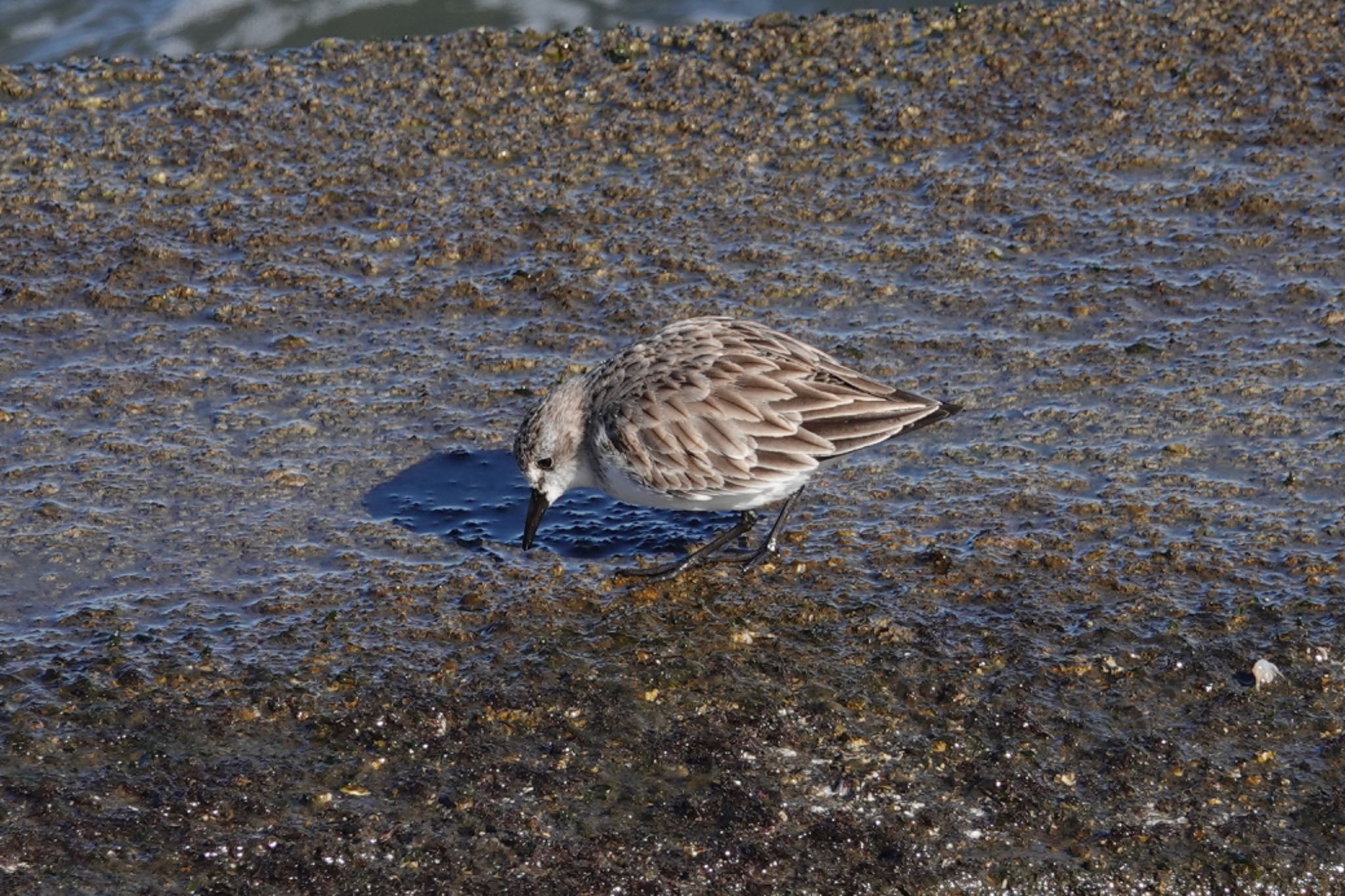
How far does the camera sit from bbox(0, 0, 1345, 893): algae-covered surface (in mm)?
5160

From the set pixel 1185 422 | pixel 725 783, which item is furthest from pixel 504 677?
pixel 1185 422

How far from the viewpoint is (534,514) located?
21.5 feet

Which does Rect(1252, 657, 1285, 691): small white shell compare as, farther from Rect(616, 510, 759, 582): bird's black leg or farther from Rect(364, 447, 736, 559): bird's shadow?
Rect(364, 447, 736, 559): bird's shadow

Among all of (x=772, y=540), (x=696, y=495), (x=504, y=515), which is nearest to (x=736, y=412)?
(x=696, y=495)

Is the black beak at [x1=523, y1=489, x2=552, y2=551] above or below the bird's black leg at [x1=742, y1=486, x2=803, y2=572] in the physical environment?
above

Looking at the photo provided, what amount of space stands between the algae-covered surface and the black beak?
11cm

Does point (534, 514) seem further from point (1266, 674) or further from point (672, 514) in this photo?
point (1266, 674)

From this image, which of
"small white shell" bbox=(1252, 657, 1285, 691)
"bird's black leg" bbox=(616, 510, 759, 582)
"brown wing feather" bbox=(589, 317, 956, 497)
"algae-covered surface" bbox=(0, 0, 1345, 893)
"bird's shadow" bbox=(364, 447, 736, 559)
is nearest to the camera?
"algae-covered surface" bbox=(0, 0, 1345, 893)

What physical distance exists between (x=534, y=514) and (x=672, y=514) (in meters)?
0.80

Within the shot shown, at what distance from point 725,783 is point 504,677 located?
100 centimetres

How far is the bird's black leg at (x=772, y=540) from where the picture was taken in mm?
6477

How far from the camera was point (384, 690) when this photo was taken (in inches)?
224

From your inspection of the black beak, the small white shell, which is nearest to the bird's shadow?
→ the black beak

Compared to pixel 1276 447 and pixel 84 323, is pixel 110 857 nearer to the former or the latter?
pixel 84 323
